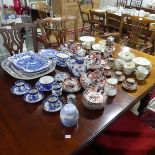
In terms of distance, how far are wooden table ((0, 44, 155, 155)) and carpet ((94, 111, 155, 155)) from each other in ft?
0.67

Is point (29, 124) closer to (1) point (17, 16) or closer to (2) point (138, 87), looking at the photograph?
(2) point (138, 87)

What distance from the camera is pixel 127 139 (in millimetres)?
1086

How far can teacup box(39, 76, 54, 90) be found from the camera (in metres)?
1.04

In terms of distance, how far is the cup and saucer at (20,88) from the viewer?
40.0 inches

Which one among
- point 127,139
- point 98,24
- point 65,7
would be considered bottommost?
point 127,139

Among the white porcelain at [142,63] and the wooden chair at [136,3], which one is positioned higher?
the wooden chair at [136,3]

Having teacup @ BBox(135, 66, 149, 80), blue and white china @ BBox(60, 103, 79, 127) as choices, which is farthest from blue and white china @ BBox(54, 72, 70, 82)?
teacup @ BBox(135, 66, 149, 80)

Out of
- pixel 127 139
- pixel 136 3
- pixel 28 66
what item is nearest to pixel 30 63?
pixel 28 66

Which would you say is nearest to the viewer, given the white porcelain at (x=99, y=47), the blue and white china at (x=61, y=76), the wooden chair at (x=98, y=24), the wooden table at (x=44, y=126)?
the wooden table at (x=44, y=126)

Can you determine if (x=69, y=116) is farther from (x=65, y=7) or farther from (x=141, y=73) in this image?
(x=65, y=7)

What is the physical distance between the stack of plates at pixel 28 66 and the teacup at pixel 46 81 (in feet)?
0.22

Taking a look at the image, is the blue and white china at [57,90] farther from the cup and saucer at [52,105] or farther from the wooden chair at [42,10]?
the wooden chair at [42,10]

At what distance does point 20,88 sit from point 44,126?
0.31 meters

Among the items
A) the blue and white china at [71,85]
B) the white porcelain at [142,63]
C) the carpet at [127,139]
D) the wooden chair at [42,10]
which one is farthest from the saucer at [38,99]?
the wooden chair at [42,10]
